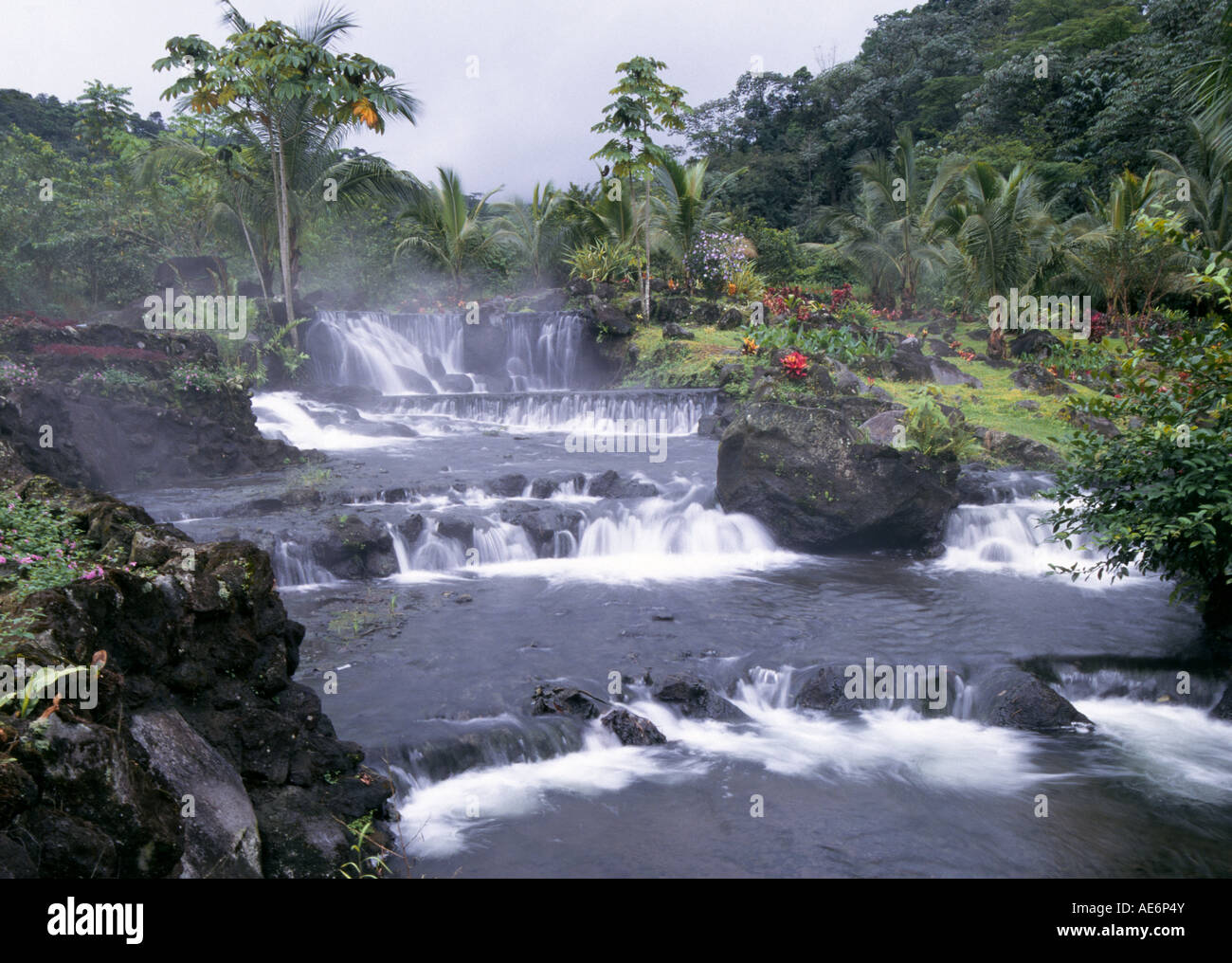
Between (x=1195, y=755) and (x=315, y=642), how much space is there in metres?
7.80

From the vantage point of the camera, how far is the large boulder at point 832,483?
38.0 feet

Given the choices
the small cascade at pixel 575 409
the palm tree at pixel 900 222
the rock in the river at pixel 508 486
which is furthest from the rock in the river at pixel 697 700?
the palm tree at pixel 900 222

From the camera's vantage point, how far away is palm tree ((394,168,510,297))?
88.6ft

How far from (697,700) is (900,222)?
908 inches

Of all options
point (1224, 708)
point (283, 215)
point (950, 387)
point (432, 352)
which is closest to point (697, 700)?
point (1224, 708)

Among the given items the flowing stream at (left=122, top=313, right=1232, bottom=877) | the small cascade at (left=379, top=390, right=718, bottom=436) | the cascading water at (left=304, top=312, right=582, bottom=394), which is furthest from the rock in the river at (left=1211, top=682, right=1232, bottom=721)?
the cascading water at (left=304, top=312, right=582, bottom=394)

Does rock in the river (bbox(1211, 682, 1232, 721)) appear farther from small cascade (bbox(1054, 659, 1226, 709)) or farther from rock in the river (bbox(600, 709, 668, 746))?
rock in the river (bbox(600, 709, 668, 746))

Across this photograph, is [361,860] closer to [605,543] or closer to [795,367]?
[605,543]

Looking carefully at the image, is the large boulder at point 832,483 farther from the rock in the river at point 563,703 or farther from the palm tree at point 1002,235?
the palm tree at point 1002,235

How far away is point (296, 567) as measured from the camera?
10.2 meters

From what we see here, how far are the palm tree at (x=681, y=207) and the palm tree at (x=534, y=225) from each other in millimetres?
4762

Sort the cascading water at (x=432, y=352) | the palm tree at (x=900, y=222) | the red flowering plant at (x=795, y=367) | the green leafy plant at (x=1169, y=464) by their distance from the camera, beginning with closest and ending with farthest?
the green leafy plant at (x=1169, y=464), the red flowering plant at (x=795, y=367), the cascading water at (x=432, y=352), the palm tree at (x=900, y=222)
